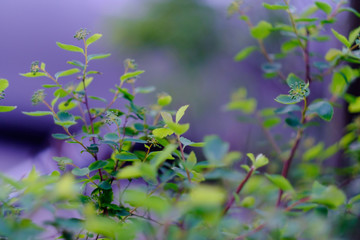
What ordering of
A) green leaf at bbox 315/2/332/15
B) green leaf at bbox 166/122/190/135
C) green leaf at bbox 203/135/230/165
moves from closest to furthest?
green leaf at bbox 203/135/230/165 → green leaf at bbox 166/122/190/135 → green leaf at bbox 315/2/332/15

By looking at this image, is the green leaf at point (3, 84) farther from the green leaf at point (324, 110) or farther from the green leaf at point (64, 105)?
the green leaf at point (324, 110)

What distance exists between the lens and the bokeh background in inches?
180

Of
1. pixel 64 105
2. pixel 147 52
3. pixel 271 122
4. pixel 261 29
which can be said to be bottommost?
pixel 147 52

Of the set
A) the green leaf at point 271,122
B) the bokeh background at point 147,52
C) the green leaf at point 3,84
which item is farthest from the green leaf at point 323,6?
the bokeh background at point 147,52

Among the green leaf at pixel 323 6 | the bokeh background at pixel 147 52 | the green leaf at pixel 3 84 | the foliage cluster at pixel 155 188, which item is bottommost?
the bokeh background at pixel 147 52

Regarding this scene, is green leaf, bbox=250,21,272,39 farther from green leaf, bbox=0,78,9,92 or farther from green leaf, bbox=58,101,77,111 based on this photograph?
green leaf, bbox=0,78,9,92

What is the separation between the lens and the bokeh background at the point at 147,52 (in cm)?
457

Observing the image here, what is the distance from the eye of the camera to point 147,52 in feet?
20.7

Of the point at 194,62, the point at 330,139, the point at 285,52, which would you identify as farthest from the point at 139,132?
the point at 194,62

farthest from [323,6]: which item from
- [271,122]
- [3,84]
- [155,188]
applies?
[3,84]

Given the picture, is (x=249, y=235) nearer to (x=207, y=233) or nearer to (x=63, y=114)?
(x=207, y=233)

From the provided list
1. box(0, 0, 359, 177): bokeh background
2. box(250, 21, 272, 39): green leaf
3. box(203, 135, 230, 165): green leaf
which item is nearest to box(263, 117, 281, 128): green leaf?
box(250, 21, 272, 39): green leaf

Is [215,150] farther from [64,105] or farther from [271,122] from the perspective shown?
[271,122]

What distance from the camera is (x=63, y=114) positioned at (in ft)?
2.04
